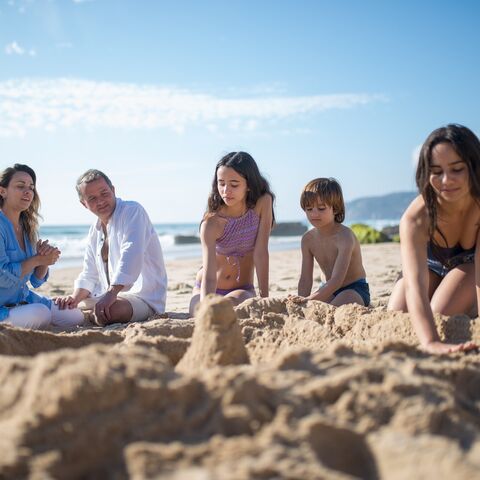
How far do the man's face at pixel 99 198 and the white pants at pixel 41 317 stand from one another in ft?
2.69

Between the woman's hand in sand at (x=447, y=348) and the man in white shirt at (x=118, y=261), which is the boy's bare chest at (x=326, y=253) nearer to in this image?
the man in white shirt at (x=118, y=261)

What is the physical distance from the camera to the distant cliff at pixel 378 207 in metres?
67.2

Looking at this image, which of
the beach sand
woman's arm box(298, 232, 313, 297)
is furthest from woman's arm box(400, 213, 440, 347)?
woman's arm box(298, 232, 313, 297)

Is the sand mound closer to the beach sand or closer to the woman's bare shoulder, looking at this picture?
the beach sand

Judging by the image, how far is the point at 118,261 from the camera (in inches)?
175

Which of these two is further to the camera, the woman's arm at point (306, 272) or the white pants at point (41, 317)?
the woman's arm at point (306, 272)

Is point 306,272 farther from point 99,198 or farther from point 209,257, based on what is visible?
point 99,198

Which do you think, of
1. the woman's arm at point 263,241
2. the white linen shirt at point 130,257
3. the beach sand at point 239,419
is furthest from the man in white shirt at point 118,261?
the beach sand at point 239,419

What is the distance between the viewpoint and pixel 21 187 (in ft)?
13.7

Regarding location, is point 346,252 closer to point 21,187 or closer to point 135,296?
point 135,296

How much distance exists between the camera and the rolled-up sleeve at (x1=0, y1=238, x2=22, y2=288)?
3994mm

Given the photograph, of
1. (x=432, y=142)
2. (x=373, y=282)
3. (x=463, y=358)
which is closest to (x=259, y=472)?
(x=463, y=358)

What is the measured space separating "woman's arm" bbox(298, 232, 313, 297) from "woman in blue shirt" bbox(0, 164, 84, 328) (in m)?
1.77

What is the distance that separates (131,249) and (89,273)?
73 cm
